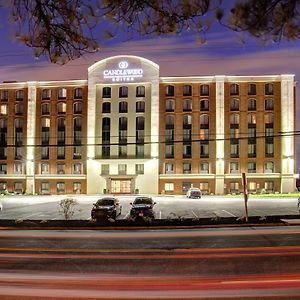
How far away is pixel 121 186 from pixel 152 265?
63202 millimetres

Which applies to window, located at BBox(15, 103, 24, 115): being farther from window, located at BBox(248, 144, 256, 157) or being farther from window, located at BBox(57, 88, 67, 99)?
window, located at BBox(248, 144, 256, 157)

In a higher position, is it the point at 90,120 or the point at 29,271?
the point at 90,120

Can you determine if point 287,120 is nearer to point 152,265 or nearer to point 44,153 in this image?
point 44,153

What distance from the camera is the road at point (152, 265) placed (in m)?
9.12

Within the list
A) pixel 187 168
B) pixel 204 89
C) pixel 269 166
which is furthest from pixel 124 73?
pixel 269 166

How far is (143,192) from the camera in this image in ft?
244

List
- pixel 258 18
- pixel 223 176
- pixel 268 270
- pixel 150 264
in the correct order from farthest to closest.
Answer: pixel 223 176 < pixel 150 264 < pixel 268 270 < pixel 258 18

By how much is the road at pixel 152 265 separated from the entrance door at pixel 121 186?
2178 inches

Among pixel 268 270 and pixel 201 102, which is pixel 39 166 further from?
pixel 268 270

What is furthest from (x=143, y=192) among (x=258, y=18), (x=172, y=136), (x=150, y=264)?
(x=258, y=18)

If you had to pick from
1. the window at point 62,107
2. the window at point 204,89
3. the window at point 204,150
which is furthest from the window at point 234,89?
the window at point 62,107

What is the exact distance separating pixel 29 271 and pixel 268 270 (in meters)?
5.76

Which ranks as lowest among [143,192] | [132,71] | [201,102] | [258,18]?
[143,192]

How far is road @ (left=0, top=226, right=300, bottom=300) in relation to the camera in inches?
359
